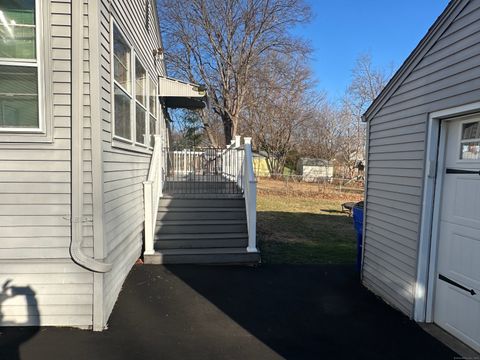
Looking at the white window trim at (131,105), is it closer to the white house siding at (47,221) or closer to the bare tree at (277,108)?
the white house siding at (47,221)

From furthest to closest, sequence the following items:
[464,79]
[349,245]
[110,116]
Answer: [349,245]
[110,116]
[464,79]

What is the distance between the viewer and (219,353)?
3.24 metres

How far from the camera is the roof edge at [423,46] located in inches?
136

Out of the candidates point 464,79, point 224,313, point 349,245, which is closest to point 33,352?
point 224,313

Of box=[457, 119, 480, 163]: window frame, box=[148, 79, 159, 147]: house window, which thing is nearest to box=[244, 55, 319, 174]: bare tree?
box=[148, 79, 159, 147]: house window

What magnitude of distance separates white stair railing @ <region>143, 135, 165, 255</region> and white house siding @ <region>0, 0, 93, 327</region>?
2.27 meters

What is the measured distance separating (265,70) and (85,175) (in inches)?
859

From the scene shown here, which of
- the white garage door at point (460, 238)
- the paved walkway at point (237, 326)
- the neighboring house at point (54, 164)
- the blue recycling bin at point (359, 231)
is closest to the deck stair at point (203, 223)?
the paved walkway at point (237, 326)

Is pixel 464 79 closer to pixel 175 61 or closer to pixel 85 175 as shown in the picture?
pixel 85 175

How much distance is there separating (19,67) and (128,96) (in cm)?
182

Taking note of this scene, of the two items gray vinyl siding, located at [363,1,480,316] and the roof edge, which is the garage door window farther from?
the roof edge

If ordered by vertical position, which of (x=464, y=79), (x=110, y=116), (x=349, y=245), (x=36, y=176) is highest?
(x=464, y=79)

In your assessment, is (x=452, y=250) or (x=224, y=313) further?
(x=224, y=313)

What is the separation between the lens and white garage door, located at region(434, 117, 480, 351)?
331 centimetres
